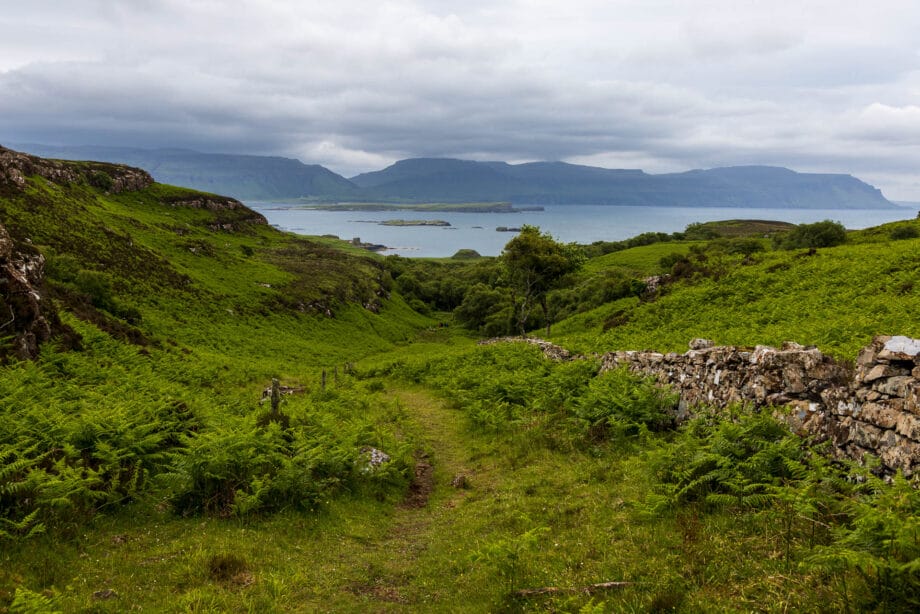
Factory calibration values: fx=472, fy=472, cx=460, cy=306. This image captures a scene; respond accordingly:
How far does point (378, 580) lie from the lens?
964cm

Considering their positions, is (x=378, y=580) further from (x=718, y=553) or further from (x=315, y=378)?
(x=315, y=378)

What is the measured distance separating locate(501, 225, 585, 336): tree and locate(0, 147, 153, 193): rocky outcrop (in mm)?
66209

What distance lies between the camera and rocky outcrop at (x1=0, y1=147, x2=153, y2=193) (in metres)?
64.8

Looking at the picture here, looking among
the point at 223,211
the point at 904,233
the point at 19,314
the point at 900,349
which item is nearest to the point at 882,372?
the point at 900,349

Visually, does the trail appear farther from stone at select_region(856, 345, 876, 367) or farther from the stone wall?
stone at select_region(856, 345, 876, 367)

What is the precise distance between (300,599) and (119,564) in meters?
3.50

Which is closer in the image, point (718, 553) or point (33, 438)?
point (718, 553)

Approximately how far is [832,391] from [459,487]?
10.8m

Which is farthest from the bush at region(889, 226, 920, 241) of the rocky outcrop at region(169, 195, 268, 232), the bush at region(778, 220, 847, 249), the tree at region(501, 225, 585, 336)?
the rocky outcrop at region(169, 195, 268, 232)

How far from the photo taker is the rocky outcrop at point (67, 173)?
213ft

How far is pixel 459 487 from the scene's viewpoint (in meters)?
15.9

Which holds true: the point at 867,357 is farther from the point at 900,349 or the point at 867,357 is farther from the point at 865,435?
the point at 865,435

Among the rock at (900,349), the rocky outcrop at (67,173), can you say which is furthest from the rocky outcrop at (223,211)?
the rock at (900,349)

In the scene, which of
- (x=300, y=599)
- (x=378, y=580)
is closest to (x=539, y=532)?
(x=378, y=580)
